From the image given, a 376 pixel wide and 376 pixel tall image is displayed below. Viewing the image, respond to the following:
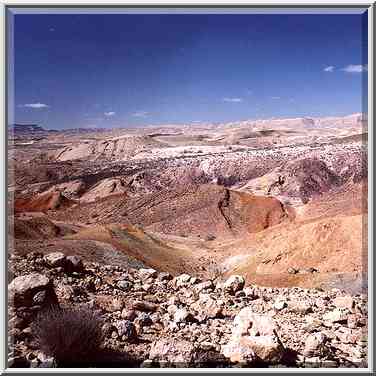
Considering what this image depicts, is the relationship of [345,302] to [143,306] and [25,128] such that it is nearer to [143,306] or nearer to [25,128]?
[143,306]

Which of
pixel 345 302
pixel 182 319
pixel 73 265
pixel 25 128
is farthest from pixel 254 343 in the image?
pixel 25 128

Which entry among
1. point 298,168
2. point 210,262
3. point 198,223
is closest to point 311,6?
point 210,262

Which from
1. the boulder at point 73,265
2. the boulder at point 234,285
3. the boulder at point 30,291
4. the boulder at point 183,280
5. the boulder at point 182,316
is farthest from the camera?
the boulder at point 183,280

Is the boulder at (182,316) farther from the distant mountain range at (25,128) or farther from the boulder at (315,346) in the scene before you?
the distant mountain range at (25,128)

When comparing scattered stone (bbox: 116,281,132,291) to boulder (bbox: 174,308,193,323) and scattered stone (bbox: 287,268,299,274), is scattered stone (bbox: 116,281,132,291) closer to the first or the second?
boulder (bbox: 174,308,193,323)

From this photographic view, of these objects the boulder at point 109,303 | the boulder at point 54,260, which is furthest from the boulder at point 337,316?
the boulder at point 54,260

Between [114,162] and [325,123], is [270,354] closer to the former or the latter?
[325,123]
